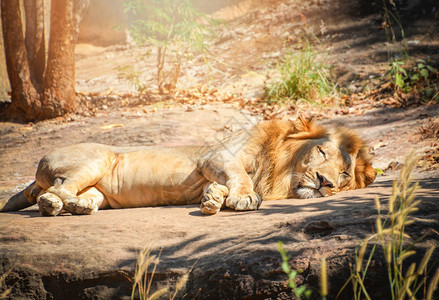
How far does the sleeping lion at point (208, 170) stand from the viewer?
159 inches

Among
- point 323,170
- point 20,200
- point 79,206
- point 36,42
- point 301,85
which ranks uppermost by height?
point 36,42

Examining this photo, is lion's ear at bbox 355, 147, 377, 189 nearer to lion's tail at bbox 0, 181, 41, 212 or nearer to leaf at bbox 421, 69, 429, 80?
lion's tail at bbox 0, 181, 41, 212

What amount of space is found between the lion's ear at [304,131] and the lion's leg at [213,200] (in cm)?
108

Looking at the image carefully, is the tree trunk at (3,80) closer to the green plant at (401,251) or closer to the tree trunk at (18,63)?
the tree trunk at (18,63)

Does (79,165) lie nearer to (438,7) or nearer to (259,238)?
(259,238)

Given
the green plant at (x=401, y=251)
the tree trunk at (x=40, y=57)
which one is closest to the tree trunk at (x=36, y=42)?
the tree trunk at (x=40, y=57)

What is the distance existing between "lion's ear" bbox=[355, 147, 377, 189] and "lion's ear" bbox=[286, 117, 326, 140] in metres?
0.42

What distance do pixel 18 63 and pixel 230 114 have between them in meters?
4.27

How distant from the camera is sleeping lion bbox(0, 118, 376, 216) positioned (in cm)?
404

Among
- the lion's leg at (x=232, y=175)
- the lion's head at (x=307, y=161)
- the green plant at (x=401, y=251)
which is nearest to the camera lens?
the green plant at (x=401, y=251)

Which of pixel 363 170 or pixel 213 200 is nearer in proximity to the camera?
pixel 213 200

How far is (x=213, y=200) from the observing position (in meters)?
3.61

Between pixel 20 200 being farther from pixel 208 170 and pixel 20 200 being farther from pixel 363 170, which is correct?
pixel 363 170

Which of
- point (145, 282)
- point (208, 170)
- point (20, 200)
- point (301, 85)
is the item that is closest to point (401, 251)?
point (145, 282)
